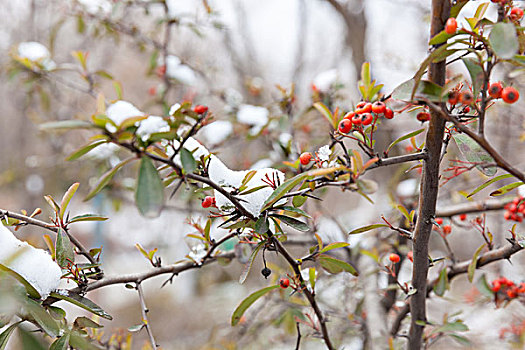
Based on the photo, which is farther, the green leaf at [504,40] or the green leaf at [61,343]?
the green leaf at [61,343]

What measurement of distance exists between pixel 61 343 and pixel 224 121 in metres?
1.03

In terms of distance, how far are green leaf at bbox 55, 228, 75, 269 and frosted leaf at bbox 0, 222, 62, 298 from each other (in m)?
0.01

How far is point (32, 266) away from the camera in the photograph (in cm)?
56

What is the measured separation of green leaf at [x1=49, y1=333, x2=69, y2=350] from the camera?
53cm

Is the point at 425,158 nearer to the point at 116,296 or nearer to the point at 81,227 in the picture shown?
the point at 116,296

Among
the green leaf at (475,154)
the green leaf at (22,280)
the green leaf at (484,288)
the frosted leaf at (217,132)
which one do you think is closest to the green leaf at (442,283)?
the green leaf at (484,288)

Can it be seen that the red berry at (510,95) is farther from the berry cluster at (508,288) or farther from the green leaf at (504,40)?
the berry cluster at (508,288)

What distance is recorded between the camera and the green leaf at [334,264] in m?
0.67

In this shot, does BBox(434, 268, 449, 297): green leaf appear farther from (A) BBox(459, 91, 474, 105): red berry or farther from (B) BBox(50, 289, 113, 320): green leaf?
(B) BBox(50, 289, 113, 320): green leaf

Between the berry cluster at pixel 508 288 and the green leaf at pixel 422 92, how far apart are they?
61 centimetres

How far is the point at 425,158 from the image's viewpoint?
1.68 feet

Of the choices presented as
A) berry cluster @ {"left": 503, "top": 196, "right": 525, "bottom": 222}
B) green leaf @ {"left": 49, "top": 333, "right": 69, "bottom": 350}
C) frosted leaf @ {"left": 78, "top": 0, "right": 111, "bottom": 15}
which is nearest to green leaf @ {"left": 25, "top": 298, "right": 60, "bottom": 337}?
green leaf @ {"left": 49, "top": 333, "right": 69, "bottom": 350}

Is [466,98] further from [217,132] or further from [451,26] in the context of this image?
[217,132]

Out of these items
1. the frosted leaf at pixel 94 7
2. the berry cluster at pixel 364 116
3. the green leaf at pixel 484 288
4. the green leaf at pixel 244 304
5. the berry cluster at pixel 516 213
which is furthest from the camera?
the frosted leaf at pixel 94 7
